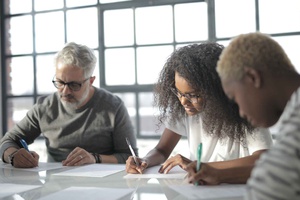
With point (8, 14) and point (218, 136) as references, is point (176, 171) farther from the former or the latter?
point (8, 14)

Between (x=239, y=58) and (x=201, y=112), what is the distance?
3.18 ft

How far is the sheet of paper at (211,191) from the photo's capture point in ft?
3.63

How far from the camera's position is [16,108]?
3891mm

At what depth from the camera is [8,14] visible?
3.87 m

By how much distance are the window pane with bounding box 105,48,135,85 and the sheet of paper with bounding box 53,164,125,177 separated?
1.74 m

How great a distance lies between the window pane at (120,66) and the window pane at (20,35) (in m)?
0.93

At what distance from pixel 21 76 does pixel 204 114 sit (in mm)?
2723

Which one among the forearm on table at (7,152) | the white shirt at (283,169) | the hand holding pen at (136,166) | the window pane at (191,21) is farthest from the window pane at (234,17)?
the white shirt at (283,169)

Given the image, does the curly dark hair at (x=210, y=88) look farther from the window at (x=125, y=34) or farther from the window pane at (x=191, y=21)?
the window pane at (x=191, y=21)

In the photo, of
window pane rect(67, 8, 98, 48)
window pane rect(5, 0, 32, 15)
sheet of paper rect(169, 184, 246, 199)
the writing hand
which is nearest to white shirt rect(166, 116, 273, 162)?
sheet of paper rect(169, 184, 246, 199)

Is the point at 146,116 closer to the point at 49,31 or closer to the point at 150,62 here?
the point at 150,62

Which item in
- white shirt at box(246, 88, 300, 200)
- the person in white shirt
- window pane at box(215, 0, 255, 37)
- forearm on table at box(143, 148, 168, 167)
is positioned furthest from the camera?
window pane at box(215, 0, 255, 37)

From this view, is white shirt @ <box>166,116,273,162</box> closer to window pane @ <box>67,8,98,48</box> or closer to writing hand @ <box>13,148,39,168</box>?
writing hand @ <box>13,148,39,168</box>

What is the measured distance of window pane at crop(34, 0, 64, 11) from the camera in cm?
370
